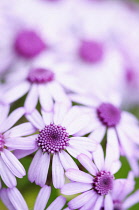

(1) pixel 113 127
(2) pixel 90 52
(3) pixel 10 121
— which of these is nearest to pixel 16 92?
(3) pixel 10 121

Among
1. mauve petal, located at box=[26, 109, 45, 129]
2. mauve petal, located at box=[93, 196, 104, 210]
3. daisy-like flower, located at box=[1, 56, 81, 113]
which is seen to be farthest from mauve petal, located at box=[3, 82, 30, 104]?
mauve petal, located at box=[93, 196, 104, 210]

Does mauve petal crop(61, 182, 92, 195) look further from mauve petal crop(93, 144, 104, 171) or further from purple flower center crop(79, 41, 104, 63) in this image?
purple flower center crop(79, 41, 104, 63)

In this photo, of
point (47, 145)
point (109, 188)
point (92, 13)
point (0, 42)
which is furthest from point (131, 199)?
point (92, 13)

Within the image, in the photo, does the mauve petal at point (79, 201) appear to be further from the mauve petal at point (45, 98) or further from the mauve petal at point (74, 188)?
the mauve petal at point (45, 98)

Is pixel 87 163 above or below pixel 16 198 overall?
above

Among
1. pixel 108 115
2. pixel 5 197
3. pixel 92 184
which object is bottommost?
pixel 5 197

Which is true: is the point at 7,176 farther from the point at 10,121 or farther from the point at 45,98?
the point at 45,98

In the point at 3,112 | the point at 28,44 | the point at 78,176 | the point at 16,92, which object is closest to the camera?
the point at 78,176
